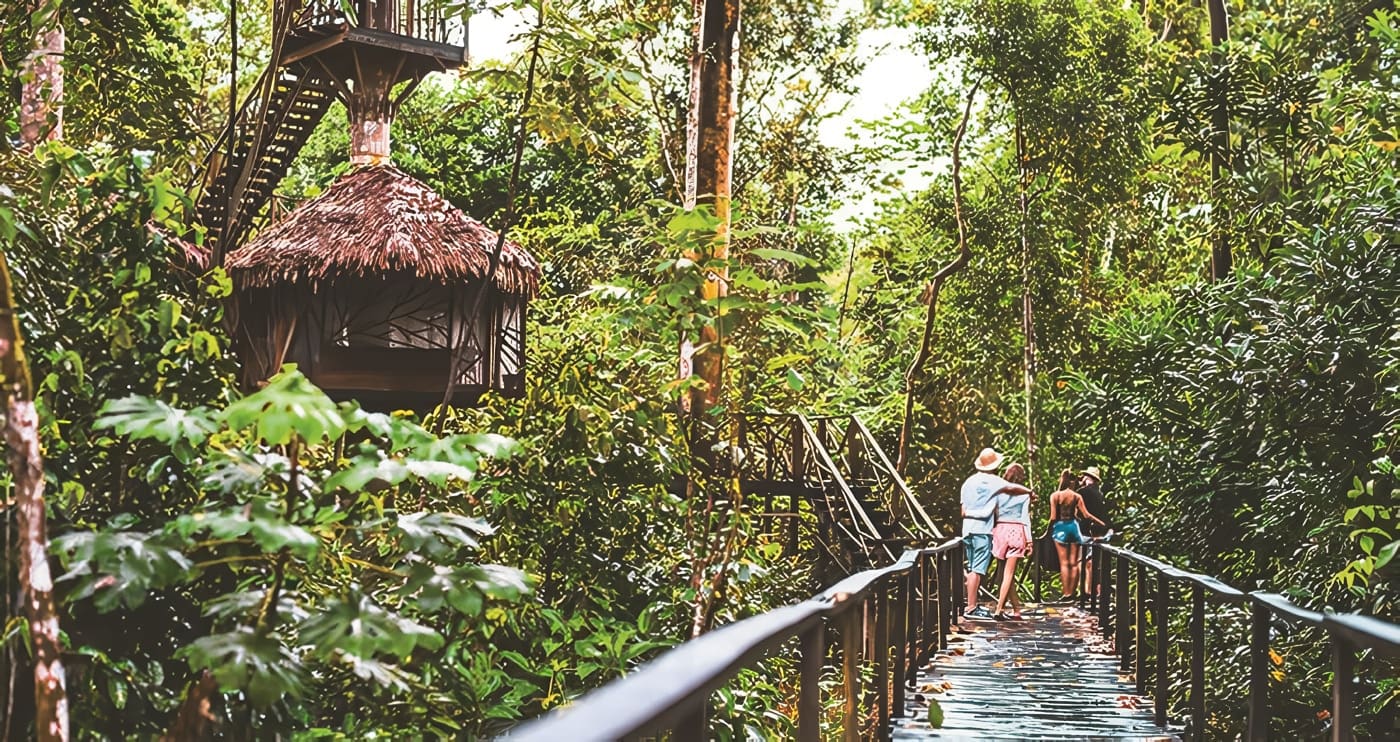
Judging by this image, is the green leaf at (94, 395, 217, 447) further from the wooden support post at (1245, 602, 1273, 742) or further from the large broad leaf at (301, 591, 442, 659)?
the wooden support post at (1245, 602, 1273, 742)

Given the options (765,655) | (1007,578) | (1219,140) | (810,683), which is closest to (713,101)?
(1219,140)

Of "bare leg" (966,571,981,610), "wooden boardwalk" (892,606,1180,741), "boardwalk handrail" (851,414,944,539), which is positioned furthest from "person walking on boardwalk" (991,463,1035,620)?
"boardwalk handrail" (851,414,944,539)

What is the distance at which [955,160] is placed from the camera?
26.9m

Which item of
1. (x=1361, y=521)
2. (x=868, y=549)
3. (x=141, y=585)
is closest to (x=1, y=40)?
(x=141, y=585)

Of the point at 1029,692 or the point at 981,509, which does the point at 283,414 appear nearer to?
the point at 1029,692

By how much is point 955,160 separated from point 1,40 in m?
21.3

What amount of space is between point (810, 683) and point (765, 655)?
0.80 metres

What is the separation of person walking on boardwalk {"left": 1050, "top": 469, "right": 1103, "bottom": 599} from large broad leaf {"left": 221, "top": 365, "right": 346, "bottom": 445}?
43.9 ft

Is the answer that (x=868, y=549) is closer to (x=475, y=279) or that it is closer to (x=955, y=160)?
(x=475, y=279)

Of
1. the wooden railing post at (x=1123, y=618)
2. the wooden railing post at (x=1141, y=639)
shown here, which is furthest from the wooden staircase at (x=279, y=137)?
the wooden railing post at (x=1141, y=639)

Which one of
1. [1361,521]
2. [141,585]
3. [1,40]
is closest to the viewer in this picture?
[141,585]

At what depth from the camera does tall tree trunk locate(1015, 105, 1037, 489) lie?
84.9 feet

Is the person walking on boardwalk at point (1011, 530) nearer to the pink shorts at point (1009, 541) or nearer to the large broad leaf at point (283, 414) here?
the pink shorts at point (1009, 541)

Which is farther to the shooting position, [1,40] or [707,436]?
[707,436]
